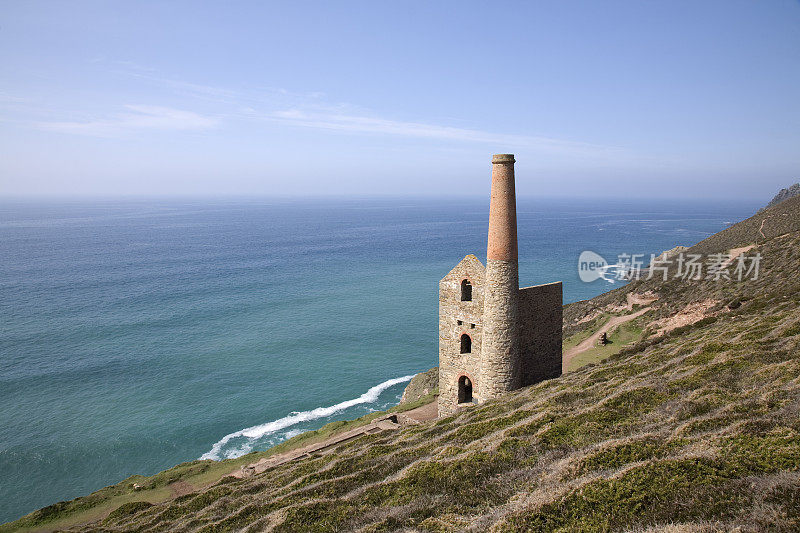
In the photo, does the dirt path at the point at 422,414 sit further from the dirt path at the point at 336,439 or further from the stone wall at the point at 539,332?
the stone wall at the point at 539,332

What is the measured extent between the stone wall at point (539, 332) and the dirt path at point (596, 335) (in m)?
8.44

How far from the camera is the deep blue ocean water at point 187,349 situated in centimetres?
3291

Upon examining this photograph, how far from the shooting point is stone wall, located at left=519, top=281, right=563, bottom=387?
2256cm

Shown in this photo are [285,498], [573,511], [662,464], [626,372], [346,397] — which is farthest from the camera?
[346,397]

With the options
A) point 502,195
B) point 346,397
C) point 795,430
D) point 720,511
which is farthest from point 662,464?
point 346,397

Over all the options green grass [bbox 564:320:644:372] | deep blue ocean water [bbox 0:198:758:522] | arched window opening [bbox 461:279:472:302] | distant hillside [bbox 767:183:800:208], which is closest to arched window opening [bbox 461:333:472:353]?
arched window opening [bbox 461:279:472:302]

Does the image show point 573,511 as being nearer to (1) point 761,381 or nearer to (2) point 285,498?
(1) point 761,381

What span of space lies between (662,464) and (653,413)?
4.06m

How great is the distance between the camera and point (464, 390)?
24.3 meters

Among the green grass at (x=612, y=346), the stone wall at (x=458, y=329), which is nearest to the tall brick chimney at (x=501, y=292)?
the stone wall at (x=458, y=329)

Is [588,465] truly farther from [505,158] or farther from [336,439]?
[336,439]

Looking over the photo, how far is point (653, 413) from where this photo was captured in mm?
12148

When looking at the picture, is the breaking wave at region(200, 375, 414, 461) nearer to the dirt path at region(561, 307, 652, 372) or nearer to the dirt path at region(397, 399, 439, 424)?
the dirt path at region(397, 399, 439, 424)

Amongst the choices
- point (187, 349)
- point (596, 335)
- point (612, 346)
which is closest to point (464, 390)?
point (612, 346)
